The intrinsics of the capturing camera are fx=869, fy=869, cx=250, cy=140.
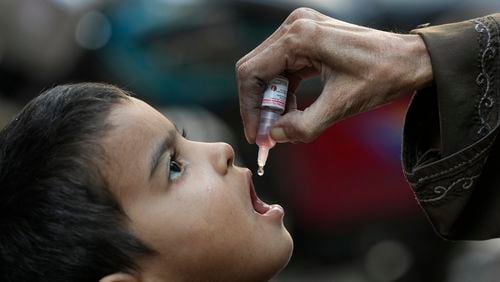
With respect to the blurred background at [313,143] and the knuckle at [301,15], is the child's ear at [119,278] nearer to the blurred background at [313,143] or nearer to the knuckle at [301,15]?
the knuckle at [301,15]

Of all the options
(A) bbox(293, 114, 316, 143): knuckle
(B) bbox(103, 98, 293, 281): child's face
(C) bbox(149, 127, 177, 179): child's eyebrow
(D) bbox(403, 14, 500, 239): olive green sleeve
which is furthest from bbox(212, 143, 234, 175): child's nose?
(D) bbox(403, 14, 500, 239): olive green sleeve

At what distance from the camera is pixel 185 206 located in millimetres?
2156

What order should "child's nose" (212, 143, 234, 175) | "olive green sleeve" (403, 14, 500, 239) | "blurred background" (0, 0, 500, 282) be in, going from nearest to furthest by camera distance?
"olive green sleeve" (403, 14, 500, 239) → "child's nose" (212, 143, 234, 175) → "blurred background" (0, 0, 500, 282)

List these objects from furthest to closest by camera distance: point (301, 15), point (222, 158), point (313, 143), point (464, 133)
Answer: point (313, 143)
point (222, 158)
point (301, 15)
point (464, 133)

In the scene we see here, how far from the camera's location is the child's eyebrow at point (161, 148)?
213 cm

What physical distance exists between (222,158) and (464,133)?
611 mm

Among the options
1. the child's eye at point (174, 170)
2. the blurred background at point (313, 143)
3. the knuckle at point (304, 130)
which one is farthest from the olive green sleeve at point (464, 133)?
the blurred background at point (313, 143)

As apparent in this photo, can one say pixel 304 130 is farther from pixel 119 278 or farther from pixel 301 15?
pixel 119 278

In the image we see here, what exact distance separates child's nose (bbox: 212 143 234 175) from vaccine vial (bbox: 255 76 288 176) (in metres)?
0.08

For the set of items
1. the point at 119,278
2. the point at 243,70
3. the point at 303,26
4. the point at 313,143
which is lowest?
the point at 313,143

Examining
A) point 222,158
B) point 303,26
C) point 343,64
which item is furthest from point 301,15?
point 222,158

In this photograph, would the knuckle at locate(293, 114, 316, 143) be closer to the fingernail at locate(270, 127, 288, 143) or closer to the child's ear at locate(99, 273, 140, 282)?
the fingernail at locate(270, 127, 288, 143)

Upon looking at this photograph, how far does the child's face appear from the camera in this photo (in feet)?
6.93

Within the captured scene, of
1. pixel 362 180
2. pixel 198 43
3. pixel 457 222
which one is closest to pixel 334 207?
pixel 362 180
